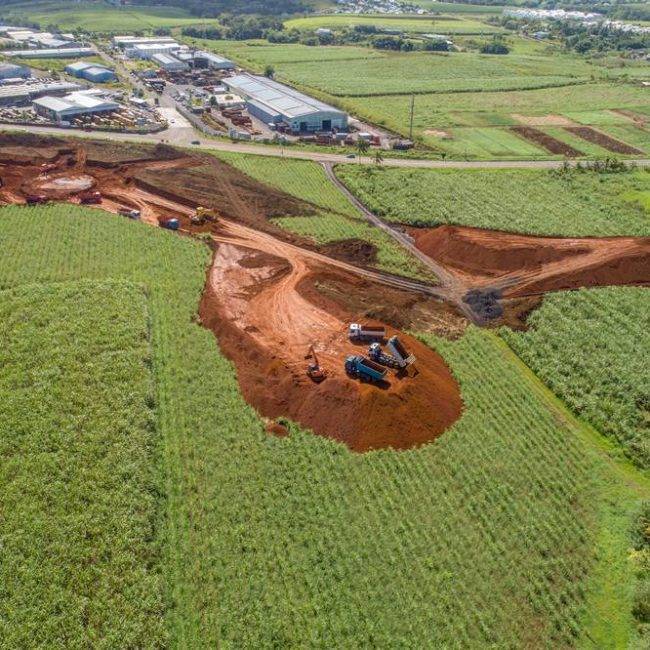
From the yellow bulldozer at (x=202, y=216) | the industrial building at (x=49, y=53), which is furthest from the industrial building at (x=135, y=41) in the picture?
the yellow bulldozer at (x=202, y=216)

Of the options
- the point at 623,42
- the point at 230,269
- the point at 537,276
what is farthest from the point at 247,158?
the point at 623,42

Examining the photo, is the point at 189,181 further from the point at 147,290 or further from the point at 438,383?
the point at 438,383

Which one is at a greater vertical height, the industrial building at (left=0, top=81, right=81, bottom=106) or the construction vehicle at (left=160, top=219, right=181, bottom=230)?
the industrial building at (left=0, top=81, right=81, bottom=106)

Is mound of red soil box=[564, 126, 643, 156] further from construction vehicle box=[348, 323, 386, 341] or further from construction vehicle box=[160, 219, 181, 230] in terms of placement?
construction vehicle box=[160, 219, 181, 230]

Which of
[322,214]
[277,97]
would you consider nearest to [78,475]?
[322,214]

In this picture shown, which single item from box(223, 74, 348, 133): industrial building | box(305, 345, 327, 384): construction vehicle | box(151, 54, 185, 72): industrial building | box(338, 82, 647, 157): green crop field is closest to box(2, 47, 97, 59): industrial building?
box(151, 54, 185, 72): industrial building

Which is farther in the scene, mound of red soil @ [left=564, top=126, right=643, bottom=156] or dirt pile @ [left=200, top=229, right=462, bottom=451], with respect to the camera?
mound of red soil @ [left=564, top=126, right=643, bottom=156]

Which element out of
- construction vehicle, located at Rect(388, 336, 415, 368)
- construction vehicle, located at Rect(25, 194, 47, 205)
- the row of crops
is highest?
construction vehicle, located at Rect(388, 336, 415, 368)
